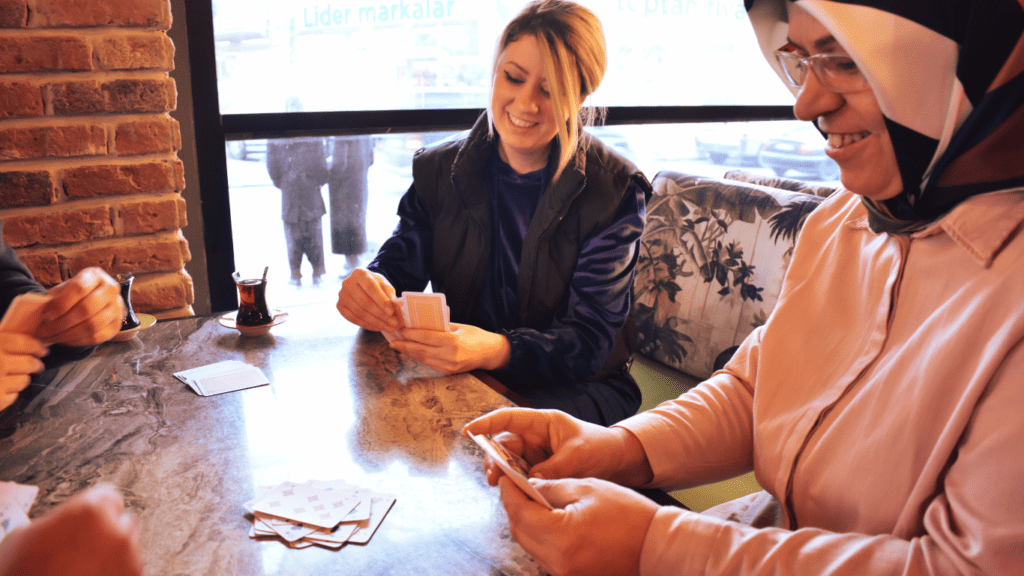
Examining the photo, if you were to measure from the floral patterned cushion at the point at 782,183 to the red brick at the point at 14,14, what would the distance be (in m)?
2.34

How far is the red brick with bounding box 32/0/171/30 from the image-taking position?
183 cm

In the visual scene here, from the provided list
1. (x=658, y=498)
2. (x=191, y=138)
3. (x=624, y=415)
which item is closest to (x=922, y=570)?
(x=658, y=498)

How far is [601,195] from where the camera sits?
1.86m

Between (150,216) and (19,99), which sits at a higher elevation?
(19,99)

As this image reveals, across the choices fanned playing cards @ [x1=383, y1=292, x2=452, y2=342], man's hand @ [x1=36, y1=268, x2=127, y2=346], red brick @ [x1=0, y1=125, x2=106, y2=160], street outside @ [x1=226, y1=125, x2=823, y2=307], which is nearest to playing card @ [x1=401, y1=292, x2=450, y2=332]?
fanned playing cards @ [x1=383, y1=292, x2=452, y2=342]

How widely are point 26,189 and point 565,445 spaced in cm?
172

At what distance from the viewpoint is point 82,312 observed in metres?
1.35

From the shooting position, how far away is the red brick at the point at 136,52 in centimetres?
192

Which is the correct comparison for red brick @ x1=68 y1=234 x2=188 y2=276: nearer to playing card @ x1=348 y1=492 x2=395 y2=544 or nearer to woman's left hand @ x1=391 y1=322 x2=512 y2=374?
woman's left hand @ x1=391 y1=322 x2=512 y2=374

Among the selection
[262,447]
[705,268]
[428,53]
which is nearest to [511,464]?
[262,447]

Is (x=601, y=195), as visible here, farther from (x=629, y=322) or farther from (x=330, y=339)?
(x=330, y=339)

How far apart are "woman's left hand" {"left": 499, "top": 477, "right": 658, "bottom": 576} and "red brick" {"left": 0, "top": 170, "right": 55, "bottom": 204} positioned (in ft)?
5.63

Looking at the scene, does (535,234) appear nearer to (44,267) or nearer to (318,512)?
(318,512)

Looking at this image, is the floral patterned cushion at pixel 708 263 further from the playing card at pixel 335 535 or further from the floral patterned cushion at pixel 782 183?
the playing card at pixel 335 535
